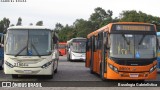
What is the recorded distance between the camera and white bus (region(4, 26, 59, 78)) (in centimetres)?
1878

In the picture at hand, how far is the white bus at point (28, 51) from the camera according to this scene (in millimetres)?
18781

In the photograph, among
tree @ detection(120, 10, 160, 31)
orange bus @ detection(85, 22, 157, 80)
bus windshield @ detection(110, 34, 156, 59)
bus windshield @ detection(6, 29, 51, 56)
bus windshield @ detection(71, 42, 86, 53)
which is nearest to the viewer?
orange bus @ detection(85, 22, 157, 80)

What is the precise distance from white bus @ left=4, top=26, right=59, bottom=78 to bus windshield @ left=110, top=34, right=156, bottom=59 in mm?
3185

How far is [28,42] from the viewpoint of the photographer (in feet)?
63.6

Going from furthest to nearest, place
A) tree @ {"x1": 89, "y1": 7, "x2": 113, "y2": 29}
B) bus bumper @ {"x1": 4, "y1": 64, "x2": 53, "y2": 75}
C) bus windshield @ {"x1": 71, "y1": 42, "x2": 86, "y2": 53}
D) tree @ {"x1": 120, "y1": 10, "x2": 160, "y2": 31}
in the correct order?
tree @ {"x1": 89, "y1": 7, "x2": 113, "y2": 29} < tree @ {"x1": 120, "y1": 10, "x2": 160, "y2": 31} < bus windshield @ {"x1": 71, "y1": 42, "x2": 86, "y2": 53} < bus bumper @ {"x1": 4, "y1": 64, "x2": 53, "y2": 75}

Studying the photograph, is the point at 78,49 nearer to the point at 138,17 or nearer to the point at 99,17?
the point at 138,17

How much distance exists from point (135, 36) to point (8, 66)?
19.2 ft

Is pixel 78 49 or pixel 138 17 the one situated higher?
pixel 138 17

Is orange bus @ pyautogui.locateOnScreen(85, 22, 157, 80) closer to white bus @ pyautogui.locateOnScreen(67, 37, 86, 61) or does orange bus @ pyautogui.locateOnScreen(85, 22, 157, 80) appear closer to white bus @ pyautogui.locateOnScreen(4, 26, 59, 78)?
white bus @ pyautogui.locateOnScreen(4, 26, 59, 78)

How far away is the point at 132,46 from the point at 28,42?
16.0 feet

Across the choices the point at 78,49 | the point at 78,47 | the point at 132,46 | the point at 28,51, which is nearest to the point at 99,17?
the point at 78,47

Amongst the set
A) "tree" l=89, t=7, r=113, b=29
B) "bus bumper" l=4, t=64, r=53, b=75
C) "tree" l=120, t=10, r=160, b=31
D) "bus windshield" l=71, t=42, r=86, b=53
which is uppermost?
"tree" l=89, t=7, r=113, b=29

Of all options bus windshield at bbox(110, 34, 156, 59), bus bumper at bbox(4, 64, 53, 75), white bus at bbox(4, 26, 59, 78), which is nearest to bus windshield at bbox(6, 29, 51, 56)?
white bus at bbox(4, 26, 59, 78)

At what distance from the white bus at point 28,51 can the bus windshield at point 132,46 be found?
3.19m
